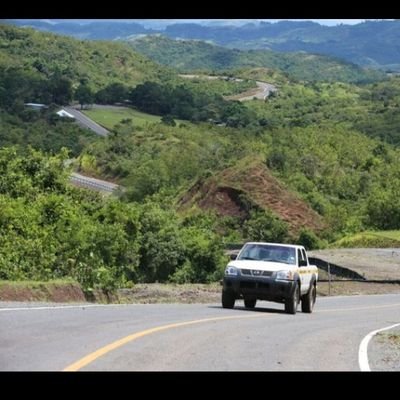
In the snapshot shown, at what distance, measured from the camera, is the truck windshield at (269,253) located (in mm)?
24375

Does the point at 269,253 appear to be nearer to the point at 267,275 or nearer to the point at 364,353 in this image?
the point at 267,275

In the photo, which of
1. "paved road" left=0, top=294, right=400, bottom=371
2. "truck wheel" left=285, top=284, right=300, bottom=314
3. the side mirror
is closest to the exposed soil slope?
the side mirror

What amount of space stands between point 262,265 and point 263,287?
58 cm

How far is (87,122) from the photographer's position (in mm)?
164875

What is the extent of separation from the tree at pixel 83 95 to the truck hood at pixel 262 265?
16003 centimetres

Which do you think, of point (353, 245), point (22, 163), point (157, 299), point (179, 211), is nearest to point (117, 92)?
point (179, 211)

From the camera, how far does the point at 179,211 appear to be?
9131 cm

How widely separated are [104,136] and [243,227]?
6758 centimetres

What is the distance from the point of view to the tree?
181625mm

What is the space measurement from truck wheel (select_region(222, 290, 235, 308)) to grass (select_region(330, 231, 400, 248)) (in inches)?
2109

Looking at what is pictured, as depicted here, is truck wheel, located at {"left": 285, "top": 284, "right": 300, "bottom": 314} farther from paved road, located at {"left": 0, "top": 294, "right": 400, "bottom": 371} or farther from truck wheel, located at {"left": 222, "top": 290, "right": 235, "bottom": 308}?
truck wheel, located at {"left": 222, "top": 290, "right": 235, "bottom": 308}

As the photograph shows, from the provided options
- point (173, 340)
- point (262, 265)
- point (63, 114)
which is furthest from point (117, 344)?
point (63, 114)
